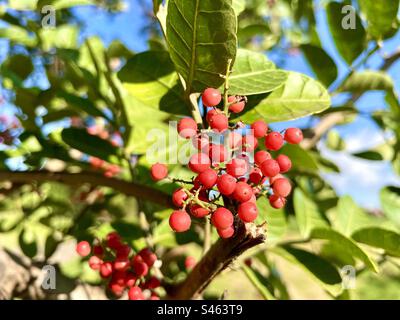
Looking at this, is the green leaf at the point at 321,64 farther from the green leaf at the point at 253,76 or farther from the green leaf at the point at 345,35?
the green leaf at the point at 253,76

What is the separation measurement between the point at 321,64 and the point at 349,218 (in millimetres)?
493

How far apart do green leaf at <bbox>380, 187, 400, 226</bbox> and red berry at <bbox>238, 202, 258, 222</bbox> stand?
928 mm

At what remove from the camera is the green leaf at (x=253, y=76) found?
2.67 feet

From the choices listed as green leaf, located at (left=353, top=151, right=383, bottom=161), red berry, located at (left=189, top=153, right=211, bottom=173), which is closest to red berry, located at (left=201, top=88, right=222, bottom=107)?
red berry, located at (left=189, top=153, right=211, bottom=173)

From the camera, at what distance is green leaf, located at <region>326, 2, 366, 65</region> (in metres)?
1.31

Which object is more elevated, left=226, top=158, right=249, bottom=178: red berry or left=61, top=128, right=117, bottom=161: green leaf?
left=226, top=158, right=249, bottom=178: red berry

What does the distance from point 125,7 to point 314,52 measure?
193 cm

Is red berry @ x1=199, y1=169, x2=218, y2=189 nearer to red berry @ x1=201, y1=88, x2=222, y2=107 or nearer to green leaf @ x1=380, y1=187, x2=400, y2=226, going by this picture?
red berry @ x1=201, y1=88, x2=222, y2=107

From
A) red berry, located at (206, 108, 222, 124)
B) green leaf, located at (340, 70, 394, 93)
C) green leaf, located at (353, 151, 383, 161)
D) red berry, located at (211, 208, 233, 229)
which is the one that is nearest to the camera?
red berry, located at (211, 208, 233, 229)

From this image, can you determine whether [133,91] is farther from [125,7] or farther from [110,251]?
[125,7]

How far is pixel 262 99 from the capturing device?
956 millimetres

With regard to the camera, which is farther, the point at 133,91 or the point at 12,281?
the point at 12,281

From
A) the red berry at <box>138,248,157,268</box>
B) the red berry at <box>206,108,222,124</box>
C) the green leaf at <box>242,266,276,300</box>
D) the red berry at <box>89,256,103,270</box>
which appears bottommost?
the green leaf at <box>242,266,276,300</box>

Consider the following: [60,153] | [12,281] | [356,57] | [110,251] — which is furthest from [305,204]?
[12,281]
